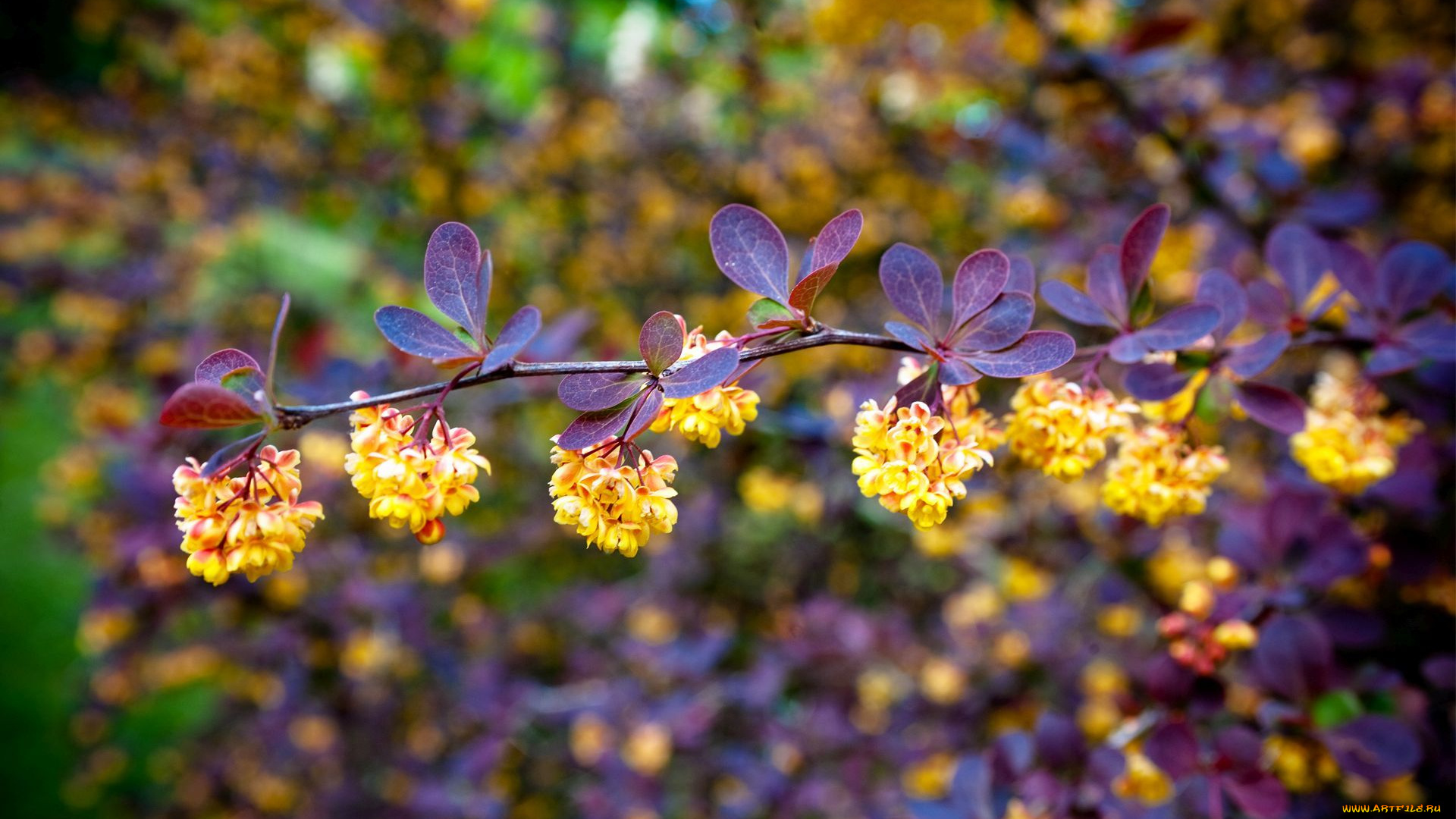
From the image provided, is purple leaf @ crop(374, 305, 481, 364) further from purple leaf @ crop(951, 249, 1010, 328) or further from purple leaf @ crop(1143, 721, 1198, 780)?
purple leaf @ crop(1143, 721, 1198, 780)

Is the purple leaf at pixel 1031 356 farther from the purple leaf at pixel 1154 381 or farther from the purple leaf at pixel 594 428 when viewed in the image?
the purple leaf at pixel 594 428

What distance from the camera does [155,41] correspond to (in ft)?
13.1

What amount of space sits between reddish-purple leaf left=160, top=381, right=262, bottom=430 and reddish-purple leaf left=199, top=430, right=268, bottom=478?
0.10 feet

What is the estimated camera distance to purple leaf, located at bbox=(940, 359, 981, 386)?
27.9 inches

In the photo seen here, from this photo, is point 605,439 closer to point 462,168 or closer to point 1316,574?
point 1316,574

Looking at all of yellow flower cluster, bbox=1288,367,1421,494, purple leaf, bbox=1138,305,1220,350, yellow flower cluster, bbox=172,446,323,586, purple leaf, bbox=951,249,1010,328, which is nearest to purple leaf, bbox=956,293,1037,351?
purple leaf, bbox=951,249,1010,328

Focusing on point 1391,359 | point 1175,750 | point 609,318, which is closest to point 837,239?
point 1391,359

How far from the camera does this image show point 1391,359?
868mm

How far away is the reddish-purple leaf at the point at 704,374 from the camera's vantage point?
0.63 m

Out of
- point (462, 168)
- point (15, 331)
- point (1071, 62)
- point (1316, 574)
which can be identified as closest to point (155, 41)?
point (15, 331)

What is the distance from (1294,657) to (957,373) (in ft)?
2.21

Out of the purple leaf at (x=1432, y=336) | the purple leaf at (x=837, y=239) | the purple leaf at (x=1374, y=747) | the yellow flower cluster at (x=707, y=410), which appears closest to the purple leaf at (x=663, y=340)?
the yellow flower cluster at (x=707, y=410)

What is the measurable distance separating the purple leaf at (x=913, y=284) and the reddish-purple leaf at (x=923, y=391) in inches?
1.7

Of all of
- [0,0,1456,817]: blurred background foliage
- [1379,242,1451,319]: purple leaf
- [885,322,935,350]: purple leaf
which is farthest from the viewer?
[0,0,1456,817]: blurred background foliage
